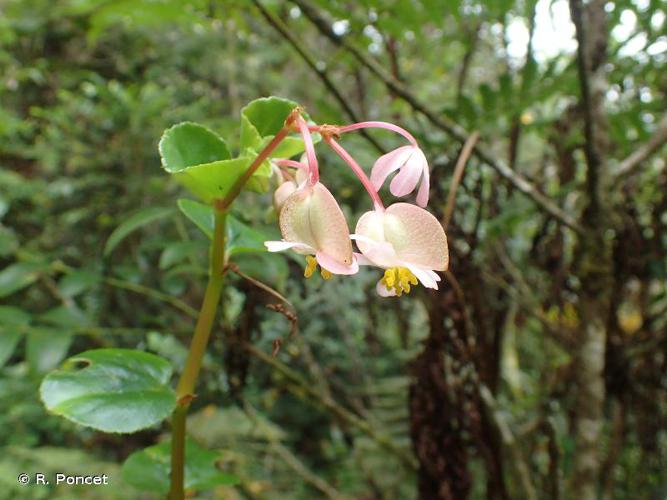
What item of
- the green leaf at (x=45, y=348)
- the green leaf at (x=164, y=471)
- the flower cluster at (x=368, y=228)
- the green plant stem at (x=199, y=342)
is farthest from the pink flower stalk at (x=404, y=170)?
the green leaf at (x=45, y=348)

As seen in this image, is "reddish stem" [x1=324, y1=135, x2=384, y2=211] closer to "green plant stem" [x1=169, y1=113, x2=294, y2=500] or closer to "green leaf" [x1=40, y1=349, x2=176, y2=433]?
"green plant stem" [x1=169, y1=113, x2=294, y2=500]

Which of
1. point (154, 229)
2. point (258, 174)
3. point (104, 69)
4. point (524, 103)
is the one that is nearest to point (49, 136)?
point (154, 229)

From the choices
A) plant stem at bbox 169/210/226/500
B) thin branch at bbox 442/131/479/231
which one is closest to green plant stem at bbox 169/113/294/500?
plant stem at bbox 169/210/226/500

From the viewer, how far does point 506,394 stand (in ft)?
5.50

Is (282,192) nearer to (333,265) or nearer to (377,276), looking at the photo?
(333,265)

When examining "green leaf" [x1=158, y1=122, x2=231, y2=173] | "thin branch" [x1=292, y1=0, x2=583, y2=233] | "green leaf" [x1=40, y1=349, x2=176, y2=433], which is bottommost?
"green leaf" [x1=40, y1=349, x2=176, y2=433]

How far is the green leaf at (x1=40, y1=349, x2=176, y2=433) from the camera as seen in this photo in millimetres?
417

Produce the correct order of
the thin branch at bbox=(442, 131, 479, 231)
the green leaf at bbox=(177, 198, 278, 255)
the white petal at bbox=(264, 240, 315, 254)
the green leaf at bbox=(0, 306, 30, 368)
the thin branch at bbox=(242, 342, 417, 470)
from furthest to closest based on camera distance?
the thin branch at bbox=(242, 342, 417, 470), the green leaf at bbox=(0, 306, 30, 368), the thin branch at bbox=(442, 131, 479, 231), the green leaf at bbox=(177, 198, 278, 255), the white petal at bbox=(264, 240, 315, 254)

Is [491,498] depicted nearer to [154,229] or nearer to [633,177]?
[633,177]

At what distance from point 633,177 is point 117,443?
1.47 meters

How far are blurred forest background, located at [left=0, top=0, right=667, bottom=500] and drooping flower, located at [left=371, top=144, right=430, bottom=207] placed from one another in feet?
1.04

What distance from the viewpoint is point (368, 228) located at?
1.30ft

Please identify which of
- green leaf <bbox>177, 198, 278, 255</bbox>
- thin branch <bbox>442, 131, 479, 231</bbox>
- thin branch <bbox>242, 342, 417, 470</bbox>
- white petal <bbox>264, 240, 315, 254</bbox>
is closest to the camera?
→ white petal <bbox>264, 240, 315, 254</bbox>

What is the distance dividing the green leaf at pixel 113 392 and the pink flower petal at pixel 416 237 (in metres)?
0.21
